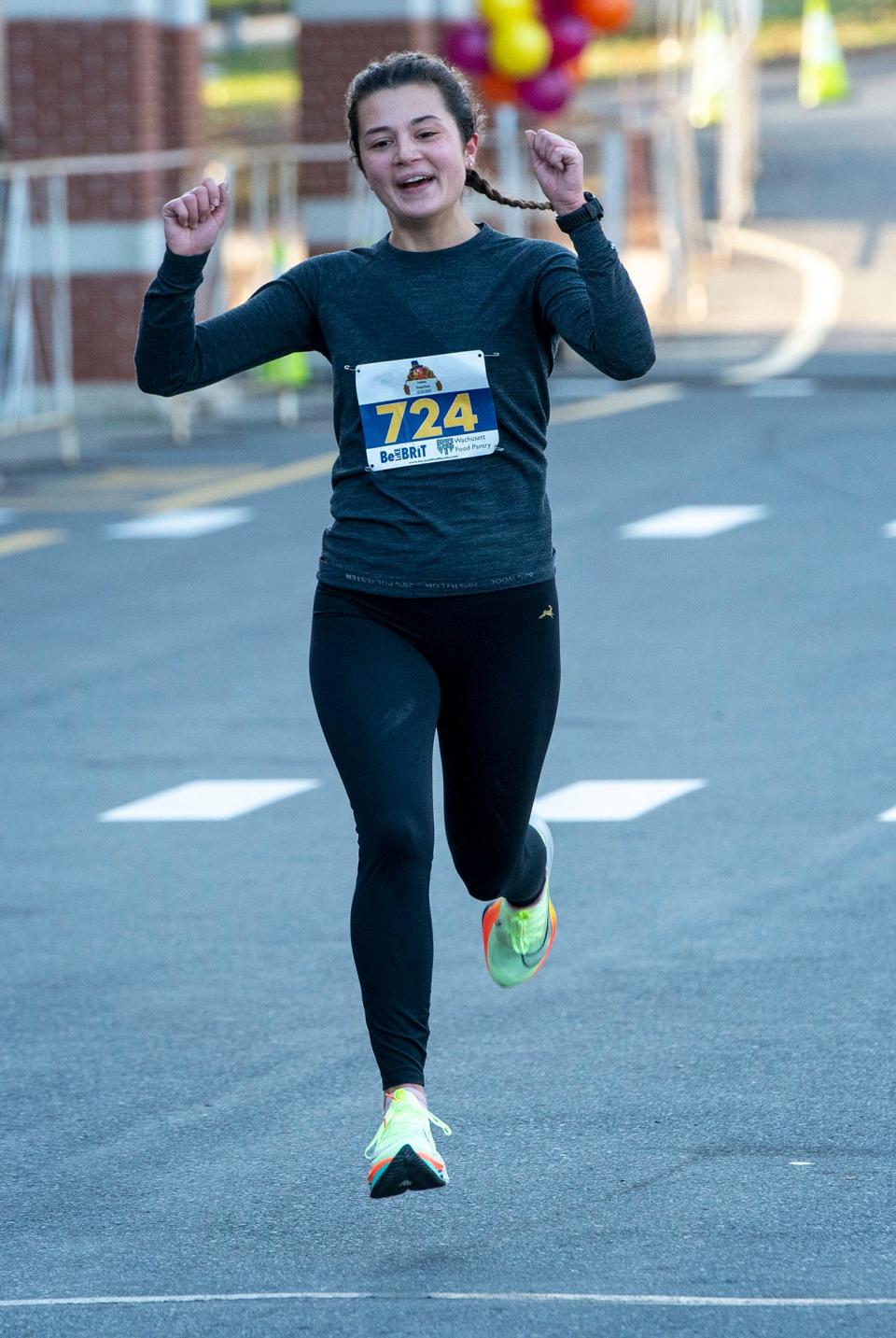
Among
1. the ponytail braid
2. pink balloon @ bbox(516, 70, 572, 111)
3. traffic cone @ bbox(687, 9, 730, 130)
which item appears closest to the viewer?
the ponytail braid

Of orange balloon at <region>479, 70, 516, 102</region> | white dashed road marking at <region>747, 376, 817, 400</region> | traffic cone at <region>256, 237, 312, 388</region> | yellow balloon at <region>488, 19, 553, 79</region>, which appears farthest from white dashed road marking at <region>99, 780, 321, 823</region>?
orange balloon at <region>479, 70, 516, 102</region>

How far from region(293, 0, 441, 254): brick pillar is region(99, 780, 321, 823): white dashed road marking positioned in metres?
15.7

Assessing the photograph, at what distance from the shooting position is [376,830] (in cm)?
446

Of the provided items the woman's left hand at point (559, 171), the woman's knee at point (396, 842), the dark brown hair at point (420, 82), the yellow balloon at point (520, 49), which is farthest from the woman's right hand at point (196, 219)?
the yellow balloon at point (520, 49)

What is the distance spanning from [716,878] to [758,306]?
1950 cm

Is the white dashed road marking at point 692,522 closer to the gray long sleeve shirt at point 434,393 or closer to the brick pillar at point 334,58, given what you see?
the gray long sleeve shirt at point 434,393

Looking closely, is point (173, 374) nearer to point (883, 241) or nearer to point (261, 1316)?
point (261, 1316)

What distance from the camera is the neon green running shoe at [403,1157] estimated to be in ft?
13.9

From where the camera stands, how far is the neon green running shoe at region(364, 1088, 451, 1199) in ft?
13.9

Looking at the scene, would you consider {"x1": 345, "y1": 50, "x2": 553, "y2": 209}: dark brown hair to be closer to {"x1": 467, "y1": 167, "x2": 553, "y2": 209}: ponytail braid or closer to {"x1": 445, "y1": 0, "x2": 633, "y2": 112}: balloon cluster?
{"x1": 467, "y1": 167, "x2": 553, "y2": 209}: ponytail braid

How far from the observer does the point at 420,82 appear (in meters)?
4.57

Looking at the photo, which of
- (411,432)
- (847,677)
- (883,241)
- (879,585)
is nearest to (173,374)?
(411,432)


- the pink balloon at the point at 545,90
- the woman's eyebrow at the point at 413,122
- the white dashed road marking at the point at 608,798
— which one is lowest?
the white dashed road marking at the point at 608,798

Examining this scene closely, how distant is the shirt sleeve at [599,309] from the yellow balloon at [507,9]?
704 inches
